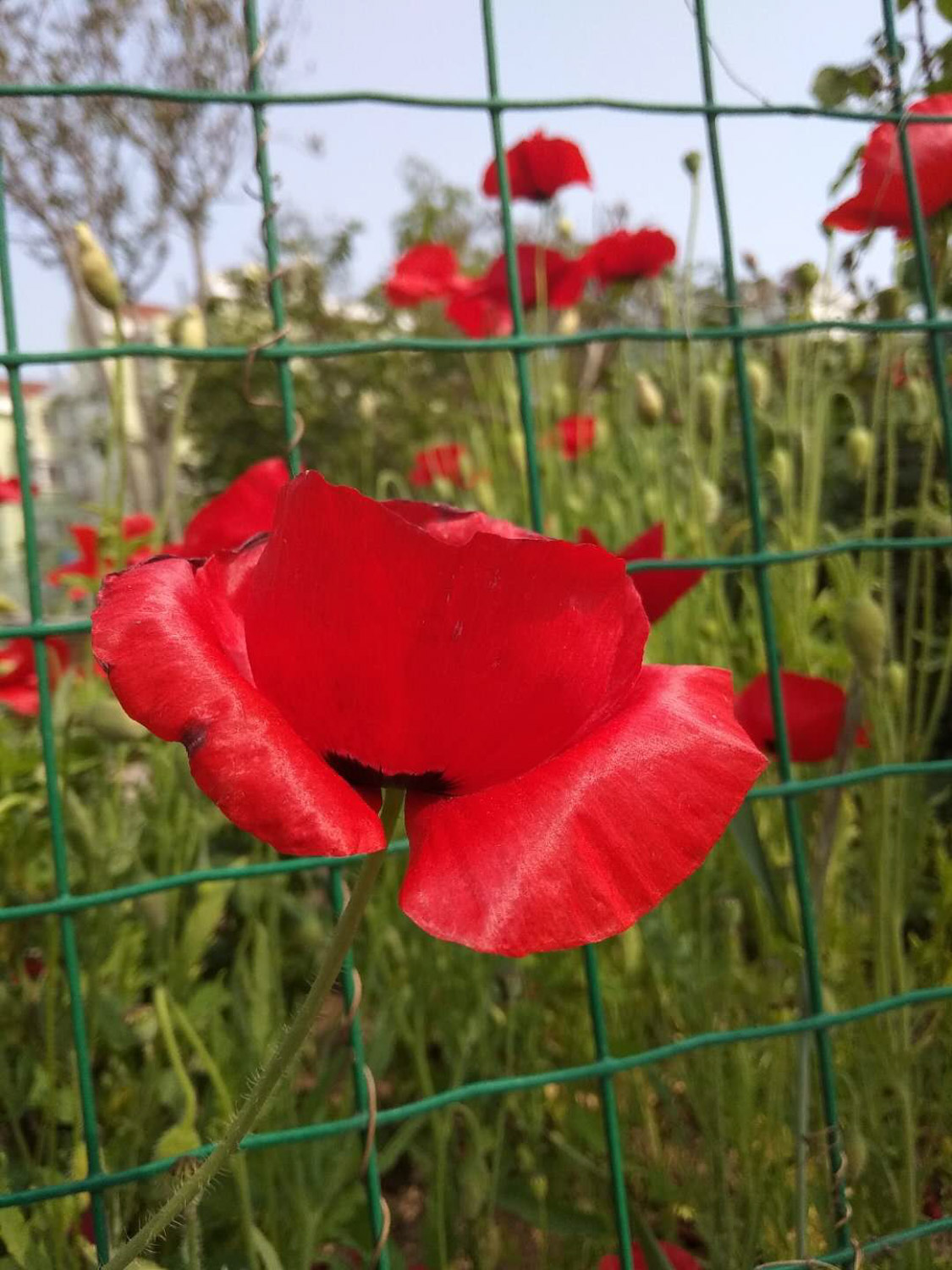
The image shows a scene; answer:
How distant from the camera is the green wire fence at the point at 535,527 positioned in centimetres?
56

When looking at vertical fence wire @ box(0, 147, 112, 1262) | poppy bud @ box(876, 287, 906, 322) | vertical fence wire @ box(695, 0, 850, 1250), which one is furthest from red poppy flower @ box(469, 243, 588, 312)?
vertical fence wire @ box(0, 147, 112, 1262)

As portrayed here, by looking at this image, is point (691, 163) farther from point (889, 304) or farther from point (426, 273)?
point (426, 273)

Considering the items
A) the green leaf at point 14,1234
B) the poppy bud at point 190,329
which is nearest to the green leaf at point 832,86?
the poppy bud at point 190,329

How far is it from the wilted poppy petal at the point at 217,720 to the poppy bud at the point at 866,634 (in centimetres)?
46

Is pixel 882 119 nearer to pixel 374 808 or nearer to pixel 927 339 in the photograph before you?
pixel 927 339

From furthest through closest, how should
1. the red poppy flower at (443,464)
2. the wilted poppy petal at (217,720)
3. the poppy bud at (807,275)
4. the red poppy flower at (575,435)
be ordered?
the red poppy flower at (443,464), the red poppy flower at (575,435), the poppy bud at (807,275), the wilted poppy petal at (217,720)

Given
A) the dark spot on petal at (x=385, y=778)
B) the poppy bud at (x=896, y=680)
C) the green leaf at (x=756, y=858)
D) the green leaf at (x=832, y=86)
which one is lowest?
the green leaf at (x=756, y=858)

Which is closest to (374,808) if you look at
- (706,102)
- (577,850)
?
(577,850)

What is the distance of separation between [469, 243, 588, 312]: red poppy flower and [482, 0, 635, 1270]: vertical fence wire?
0.63 meters

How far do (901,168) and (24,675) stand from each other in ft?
2.76

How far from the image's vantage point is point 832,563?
1181 millimetres

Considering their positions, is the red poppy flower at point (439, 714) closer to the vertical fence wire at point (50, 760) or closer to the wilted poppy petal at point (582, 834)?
the wilted poppy petal at point (582, 834)

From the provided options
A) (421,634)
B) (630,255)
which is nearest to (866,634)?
(421,634)

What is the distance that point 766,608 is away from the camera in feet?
2.32
